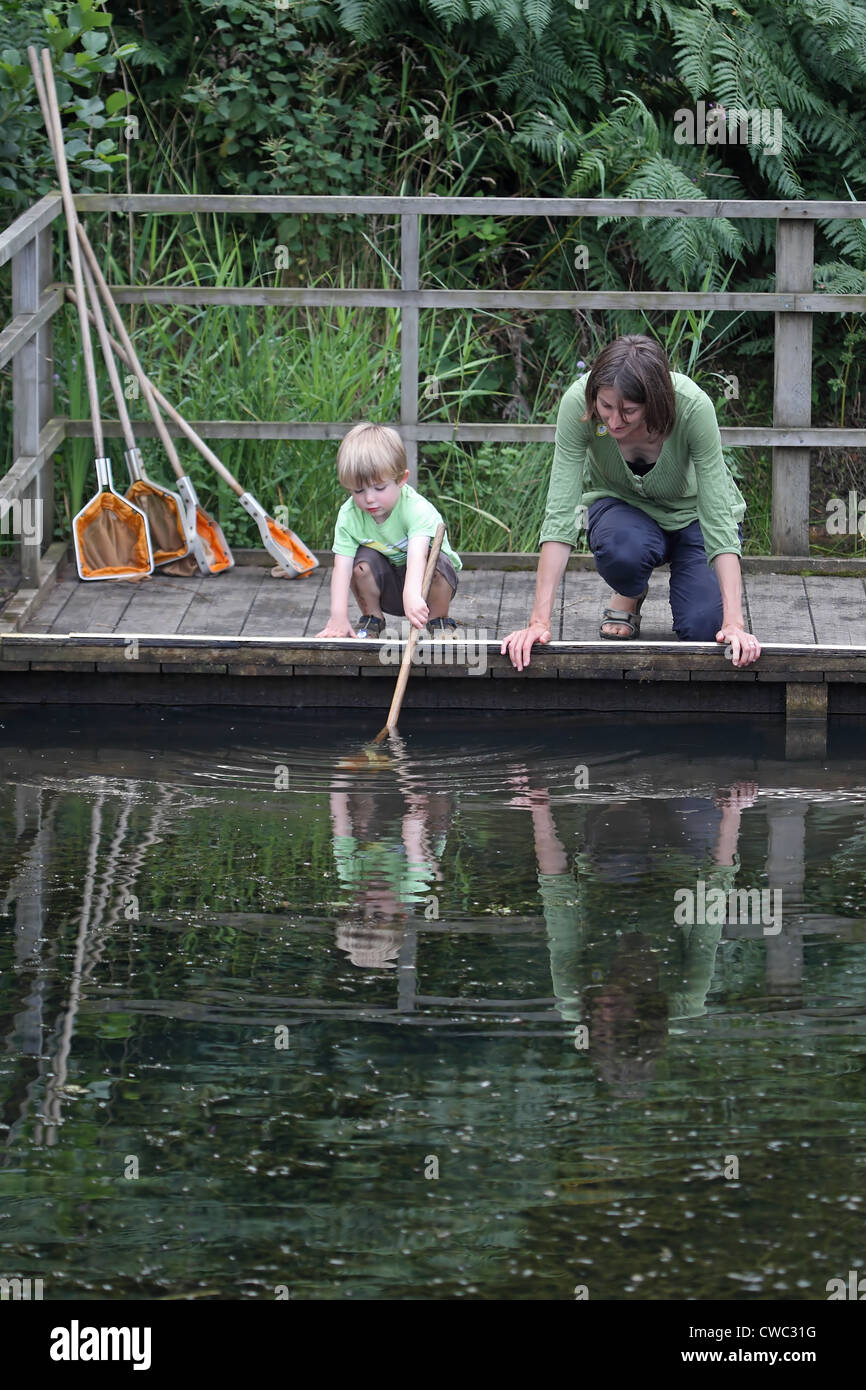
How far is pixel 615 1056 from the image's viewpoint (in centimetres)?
343

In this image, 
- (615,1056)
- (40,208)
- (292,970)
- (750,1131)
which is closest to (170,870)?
(292,970)

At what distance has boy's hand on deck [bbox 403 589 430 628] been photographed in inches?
218

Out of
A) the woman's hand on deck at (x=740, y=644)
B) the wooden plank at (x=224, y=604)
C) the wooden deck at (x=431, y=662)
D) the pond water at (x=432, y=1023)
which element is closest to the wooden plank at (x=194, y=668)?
the wooden deck at (x=431, y=662)

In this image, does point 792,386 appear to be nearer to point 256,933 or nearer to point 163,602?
point 163,602

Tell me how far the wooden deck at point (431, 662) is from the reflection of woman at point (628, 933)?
632 millimetres

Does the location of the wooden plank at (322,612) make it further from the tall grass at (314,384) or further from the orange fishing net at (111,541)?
the orange fishing net at (111,541)

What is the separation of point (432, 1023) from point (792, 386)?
385 centimetres

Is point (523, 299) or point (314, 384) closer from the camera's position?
point (523, 299)

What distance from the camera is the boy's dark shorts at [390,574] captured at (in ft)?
19.4

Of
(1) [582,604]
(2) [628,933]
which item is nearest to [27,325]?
(1) [582,604]

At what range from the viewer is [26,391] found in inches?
256
